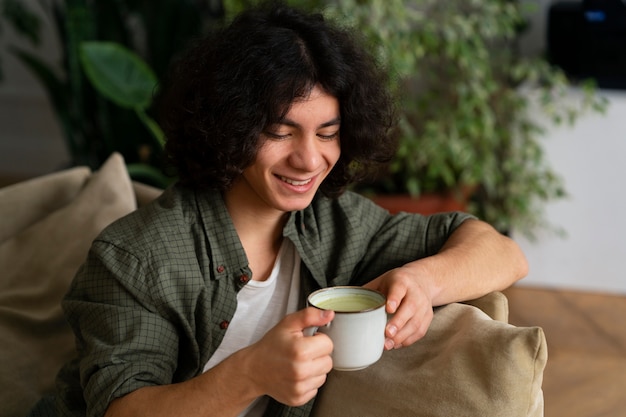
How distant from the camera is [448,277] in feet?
4.53

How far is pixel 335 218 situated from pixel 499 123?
190 cm

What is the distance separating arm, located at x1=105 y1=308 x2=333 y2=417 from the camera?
1051 mm

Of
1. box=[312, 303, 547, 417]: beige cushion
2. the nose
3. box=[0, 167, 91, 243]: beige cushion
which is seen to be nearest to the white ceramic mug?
box=[312, 303, 547, 417]: beige cushion

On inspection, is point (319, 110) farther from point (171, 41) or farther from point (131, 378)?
point (171, 41)

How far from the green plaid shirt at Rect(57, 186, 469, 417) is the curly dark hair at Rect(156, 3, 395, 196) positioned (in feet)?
0.24

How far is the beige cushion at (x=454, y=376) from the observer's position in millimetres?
1171

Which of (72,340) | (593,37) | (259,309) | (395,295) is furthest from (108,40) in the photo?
(395,295)

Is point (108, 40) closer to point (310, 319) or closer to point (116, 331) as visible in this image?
point (116, 331)

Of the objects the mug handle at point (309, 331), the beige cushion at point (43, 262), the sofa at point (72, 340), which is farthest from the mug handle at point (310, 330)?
the beige cushion at point (43, 262)

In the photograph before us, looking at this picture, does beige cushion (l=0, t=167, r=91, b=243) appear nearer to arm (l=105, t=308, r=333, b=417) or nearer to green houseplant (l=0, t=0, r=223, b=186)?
arm (l=105, t=308, r=333, b=417)

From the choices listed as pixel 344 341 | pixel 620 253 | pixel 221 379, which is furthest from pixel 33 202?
pixel 620 253

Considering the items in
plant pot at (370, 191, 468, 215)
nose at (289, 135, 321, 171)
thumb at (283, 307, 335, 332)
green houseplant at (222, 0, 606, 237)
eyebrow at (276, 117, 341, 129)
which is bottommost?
plant pot at (370, 191, 468, 215)

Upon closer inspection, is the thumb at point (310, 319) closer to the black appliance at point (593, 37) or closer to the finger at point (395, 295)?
the finger at point (395, 295)

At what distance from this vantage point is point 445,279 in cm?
138
